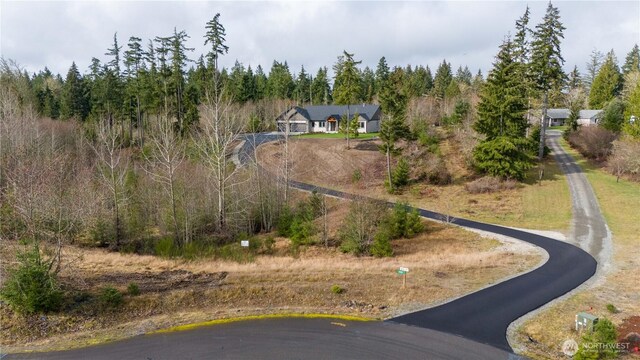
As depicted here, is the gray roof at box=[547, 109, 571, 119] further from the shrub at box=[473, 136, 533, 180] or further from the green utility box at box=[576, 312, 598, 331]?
the green utility box at box=[576, 312, 598, 331]

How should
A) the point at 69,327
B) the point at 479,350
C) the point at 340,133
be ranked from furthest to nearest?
1. the point at 340,133
2. the point at 69,327
3. the point at 479,350

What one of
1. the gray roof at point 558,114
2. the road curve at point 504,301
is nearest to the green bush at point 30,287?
the road curve at point 504,301

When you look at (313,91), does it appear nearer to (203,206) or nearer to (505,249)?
(203,206)

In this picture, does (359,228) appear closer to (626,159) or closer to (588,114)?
(626,159)

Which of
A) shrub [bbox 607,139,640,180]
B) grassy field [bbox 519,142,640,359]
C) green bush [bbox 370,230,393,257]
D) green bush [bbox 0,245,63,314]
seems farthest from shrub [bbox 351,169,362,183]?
green bush [bbox 0,245,63,314]

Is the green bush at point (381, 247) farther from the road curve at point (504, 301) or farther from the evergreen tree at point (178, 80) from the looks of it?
the evergreen tree at point (178, 80)

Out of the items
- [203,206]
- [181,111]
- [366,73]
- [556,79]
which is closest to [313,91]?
[366,73]
